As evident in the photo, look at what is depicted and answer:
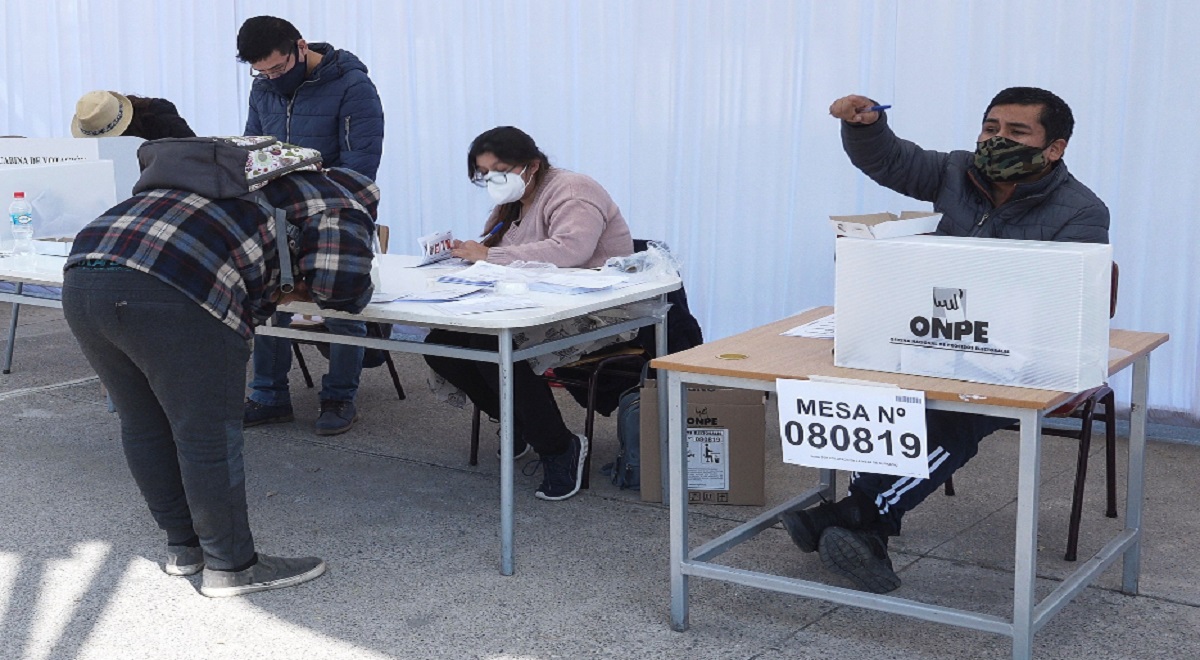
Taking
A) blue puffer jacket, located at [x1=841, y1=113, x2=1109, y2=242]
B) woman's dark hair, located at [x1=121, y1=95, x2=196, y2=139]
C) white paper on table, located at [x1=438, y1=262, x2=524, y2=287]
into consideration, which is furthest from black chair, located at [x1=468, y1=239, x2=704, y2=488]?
woman's dark hair, located at [x1=121, y1=95, x2=196, y2=139]

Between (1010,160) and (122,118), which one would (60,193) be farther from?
(1010,160)

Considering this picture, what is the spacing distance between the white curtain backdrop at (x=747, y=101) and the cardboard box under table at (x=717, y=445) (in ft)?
4.00

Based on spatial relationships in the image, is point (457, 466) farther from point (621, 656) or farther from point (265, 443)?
point (621, 656)

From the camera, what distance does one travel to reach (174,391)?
2.57 meters

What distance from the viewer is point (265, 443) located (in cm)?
408

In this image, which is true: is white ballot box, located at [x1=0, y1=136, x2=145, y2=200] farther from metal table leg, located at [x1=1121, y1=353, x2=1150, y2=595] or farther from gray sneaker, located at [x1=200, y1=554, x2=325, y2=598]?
metal table leg, located at [x1=1121, y1=353, x2=1150, y2=595]

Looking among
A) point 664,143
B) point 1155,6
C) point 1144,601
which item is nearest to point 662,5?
point 664,143

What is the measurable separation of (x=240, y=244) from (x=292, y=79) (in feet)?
5.65

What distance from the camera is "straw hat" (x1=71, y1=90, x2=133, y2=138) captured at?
4.35 metres

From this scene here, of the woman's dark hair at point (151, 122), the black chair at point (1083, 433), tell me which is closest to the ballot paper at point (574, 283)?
the black chair at point (1083, 433)

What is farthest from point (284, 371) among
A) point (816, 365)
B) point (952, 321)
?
point (952, 321)

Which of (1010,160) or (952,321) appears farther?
(1010,160)

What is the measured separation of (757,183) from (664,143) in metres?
0.42

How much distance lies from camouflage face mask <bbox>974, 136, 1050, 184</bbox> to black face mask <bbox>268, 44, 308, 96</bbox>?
2.21 metres
